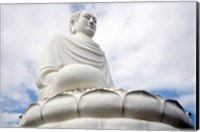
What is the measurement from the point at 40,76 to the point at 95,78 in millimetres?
558

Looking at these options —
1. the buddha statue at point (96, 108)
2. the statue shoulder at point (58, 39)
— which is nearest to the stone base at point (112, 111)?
the buddha statue at point (96, 108)

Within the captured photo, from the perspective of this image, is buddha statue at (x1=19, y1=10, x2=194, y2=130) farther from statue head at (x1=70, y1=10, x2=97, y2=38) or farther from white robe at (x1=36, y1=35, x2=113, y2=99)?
statue head at (x1=70, y1=10, x2=97, y2=38)

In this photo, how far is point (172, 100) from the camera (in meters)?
3.14

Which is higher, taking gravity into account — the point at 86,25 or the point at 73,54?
the point at 86,25

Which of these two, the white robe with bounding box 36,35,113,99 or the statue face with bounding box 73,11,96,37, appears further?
the statue face with bounding box 73,11,96,37

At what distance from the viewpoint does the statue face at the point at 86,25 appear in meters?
4.07

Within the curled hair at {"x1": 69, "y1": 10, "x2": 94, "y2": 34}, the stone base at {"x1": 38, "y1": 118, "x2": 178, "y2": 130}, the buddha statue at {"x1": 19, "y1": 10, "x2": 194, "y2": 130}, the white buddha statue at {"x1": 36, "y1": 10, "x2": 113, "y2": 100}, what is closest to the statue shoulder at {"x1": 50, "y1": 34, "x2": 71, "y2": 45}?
the white buddha statue at {"x1": 36, "y1": 10, "x2": 113, "y2": 100}

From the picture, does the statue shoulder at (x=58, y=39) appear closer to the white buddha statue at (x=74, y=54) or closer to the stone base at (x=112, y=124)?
the white buddha statue at (x=74, y=54)

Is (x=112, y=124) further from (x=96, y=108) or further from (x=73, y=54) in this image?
(x=73, y=54)

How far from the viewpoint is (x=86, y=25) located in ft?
13.4

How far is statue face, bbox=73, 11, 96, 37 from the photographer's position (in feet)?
13.3

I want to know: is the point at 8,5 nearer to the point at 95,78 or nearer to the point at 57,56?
the point at 57,56

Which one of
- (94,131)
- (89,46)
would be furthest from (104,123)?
(89,46)

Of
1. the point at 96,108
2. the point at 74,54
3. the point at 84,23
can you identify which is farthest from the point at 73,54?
the point at 96,108
